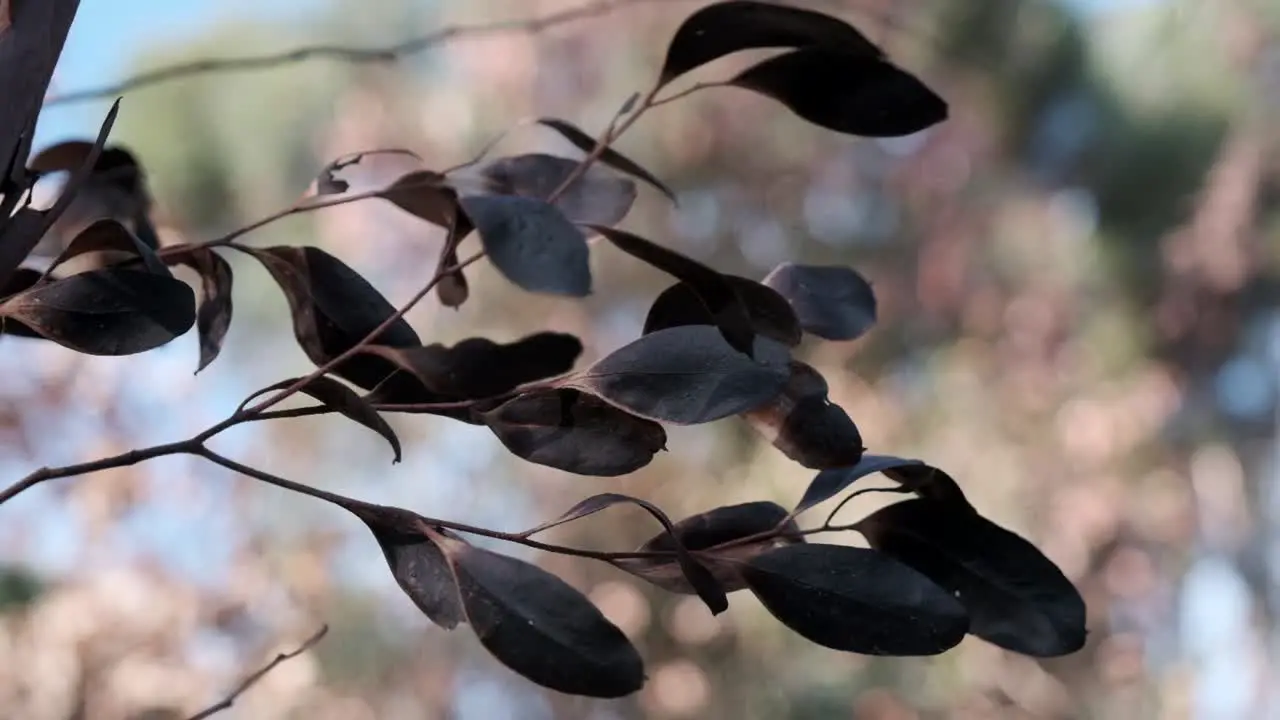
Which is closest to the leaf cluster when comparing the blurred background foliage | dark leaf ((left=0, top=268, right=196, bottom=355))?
dark leaf ((left=0, top=268, right=196, bottom=355))

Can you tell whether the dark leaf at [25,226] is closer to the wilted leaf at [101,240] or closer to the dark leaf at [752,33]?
the wilted leaf at [101,240]

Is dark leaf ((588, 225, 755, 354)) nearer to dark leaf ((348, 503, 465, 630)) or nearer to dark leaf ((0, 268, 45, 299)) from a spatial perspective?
dark leaf ((348, 503, 465, 630))

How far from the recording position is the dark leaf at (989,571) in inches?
11.1

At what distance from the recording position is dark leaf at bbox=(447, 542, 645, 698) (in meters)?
0.24

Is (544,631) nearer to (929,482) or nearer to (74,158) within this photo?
(929,482)

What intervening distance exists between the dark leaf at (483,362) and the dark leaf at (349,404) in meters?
0.01

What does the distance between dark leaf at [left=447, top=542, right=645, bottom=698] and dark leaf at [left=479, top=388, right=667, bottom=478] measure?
34 millimetres

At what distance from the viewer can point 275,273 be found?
0.31 metres

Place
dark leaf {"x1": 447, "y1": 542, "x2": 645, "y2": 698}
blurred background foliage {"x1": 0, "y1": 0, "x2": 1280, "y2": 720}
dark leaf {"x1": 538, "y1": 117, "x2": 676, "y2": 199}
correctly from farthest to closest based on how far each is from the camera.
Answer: blurred background foliage {"x1": 0, "y1": 0, "x2": 1280, "y2": 720}, dark leaf {"x1": 538, "y1": 117, "x2": 676, "y2": 199}, dark leaf {"x1": 447, "y1": 542, "x2": 645, "y2": 698}

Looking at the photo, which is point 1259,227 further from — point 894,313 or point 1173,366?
point 894,313

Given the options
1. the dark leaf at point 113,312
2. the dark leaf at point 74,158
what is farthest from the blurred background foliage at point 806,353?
the dark leaf at point 113,312

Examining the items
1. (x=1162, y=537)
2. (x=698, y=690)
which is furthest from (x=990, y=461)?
(x=698, y=690)

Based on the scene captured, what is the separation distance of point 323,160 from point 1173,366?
1954 millimetres

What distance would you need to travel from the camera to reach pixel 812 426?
28 cm
